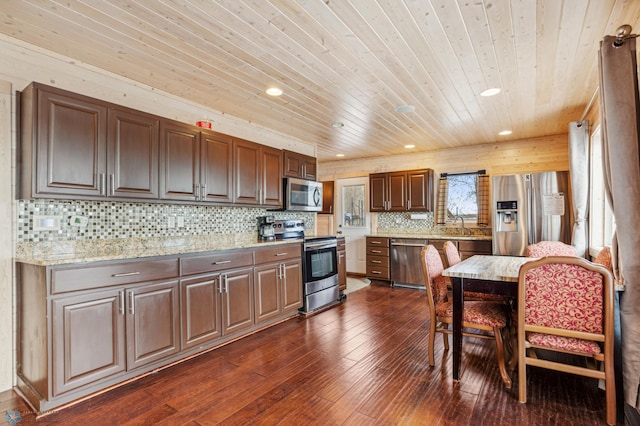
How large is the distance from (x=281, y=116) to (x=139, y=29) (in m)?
1.97

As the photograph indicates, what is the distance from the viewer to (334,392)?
2.23 metres

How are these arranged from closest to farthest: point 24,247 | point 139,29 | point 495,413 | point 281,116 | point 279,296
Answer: point 495,413 < point 139,29 < point 24,247 < point 279,296 < point 281,116

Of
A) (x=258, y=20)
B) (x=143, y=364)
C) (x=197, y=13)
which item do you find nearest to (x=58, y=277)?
(x=143, y=364)

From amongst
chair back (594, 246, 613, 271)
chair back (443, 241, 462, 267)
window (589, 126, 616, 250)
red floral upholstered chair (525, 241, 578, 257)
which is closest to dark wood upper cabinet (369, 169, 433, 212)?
window (589, 126, 616, 250)

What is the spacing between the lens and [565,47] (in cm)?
243

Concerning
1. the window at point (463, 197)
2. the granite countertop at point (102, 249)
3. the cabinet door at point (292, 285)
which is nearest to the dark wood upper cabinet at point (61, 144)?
the granite countertop at point (102, 249)

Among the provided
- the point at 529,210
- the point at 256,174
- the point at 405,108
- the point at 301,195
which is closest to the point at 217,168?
the point at 256,174

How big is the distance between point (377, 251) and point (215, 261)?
3504 mm

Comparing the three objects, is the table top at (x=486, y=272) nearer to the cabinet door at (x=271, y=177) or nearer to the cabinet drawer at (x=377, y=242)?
the cabinet door at (x=271, y=177)

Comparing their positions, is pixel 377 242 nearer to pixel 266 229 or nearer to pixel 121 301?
pixel 266 229

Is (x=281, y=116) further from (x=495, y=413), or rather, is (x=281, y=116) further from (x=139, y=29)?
(x=495, y=413)

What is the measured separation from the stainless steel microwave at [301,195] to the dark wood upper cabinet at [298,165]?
0.10m

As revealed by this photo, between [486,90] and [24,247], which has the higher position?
[486,90]

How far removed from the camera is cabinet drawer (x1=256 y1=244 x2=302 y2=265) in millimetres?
3488
